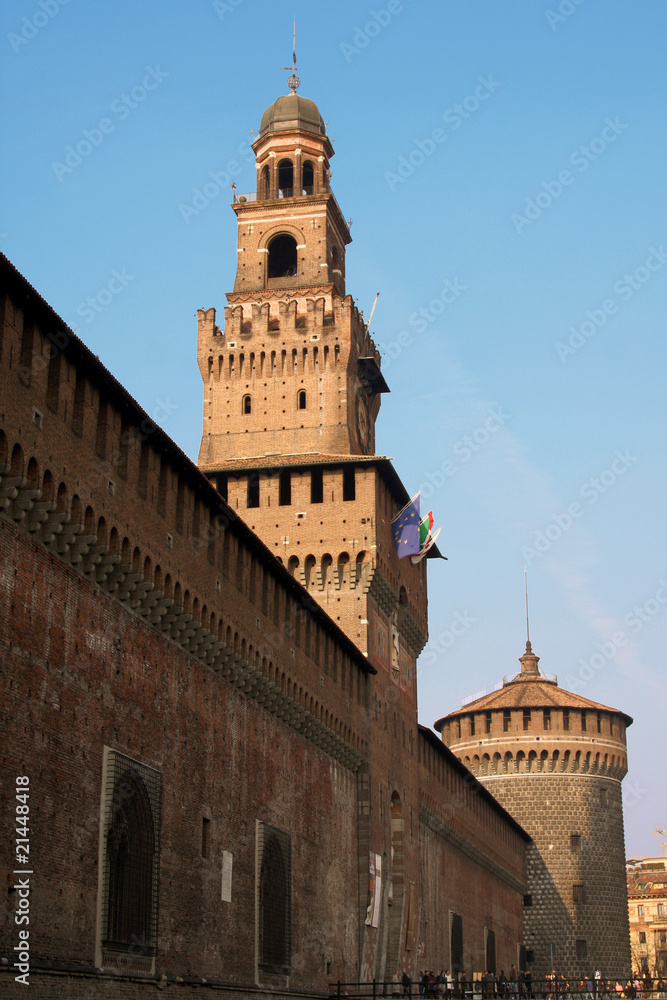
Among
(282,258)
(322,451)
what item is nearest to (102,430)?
(322,451)

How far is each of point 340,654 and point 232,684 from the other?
9135 millimetres

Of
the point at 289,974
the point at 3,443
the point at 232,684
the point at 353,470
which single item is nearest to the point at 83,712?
the point at 3,443

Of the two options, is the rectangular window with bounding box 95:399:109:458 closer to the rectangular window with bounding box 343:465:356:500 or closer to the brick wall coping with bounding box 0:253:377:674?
the brick wall coping with bounding box 0:253:377:674

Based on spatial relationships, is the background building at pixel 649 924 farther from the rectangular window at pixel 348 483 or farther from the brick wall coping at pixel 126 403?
the brick wall coping at pixel 126 403

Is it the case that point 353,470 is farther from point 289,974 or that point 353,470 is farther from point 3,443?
point 3,443

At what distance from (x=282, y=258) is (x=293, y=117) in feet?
17.7

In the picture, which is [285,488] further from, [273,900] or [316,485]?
[273,900]

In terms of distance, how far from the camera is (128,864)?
69.6 feet

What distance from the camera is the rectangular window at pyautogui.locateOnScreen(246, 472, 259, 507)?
1573 inches

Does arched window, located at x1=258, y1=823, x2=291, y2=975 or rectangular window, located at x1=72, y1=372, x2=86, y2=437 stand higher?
rectangular window, located at x1=72, y1=372, x2=86, y2=437

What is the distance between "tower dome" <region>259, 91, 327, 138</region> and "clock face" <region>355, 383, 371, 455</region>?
10341mm

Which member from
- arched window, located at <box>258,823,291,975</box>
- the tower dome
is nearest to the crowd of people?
arched window, located at <box>258,823,291,975</box>

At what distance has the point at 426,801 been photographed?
152 ft

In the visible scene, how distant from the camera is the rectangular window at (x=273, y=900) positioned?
27.5 meters
